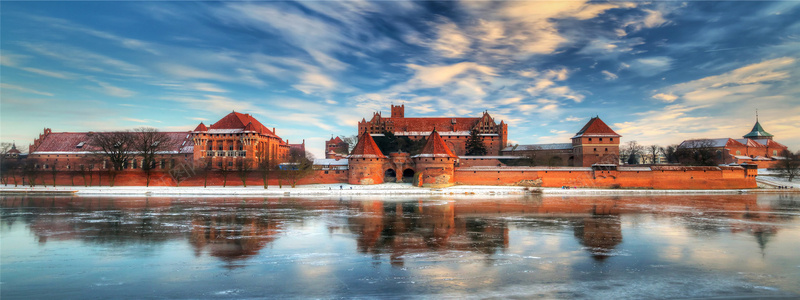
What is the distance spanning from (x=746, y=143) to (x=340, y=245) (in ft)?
201

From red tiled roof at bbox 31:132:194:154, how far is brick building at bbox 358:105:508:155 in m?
21.8

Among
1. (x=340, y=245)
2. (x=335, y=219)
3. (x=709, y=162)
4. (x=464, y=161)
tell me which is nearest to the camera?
(x=340, y=245)

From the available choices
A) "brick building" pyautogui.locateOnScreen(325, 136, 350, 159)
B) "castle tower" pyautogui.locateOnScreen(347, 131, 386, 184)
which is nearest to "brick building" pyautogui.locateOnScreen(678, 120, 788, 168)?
"castle tower" pyautogui.locateOnScreen(347, 131, 386, 184)

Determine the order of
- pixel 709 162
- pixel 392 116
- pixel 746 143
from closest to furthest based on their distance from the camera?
1. pixel 709 162
2. pixel 746 143
3. pixel 392 116

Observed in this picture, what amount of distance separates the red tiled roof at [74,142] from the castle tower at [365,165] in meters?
20.9

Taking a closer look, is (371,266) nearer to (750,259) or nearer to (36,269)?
(36,269)

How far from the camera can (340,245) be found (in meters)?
10.9

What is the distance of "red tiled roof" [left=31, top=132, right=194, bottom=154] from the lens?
4462 cm

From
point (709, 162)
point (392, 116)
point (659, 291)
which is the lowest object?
point (659, 291)

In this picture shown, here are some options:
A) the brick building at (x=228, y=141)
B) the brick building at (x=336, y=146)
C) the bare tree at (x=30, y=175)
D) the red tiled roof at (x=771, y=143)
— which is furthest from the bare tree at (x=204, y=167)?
the red tiled roof at (x=771, y=143)

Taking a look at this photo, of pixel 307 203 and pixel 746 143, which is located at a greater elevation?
pixel 746 143

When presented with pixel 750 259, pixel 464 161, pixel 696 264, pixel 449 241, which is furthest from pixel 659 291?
pixel 464 161

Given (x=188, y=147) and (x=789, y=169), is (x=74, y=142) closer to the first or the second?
(x=188, y=147)

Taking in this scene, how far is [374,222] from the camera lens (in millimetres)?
14891
